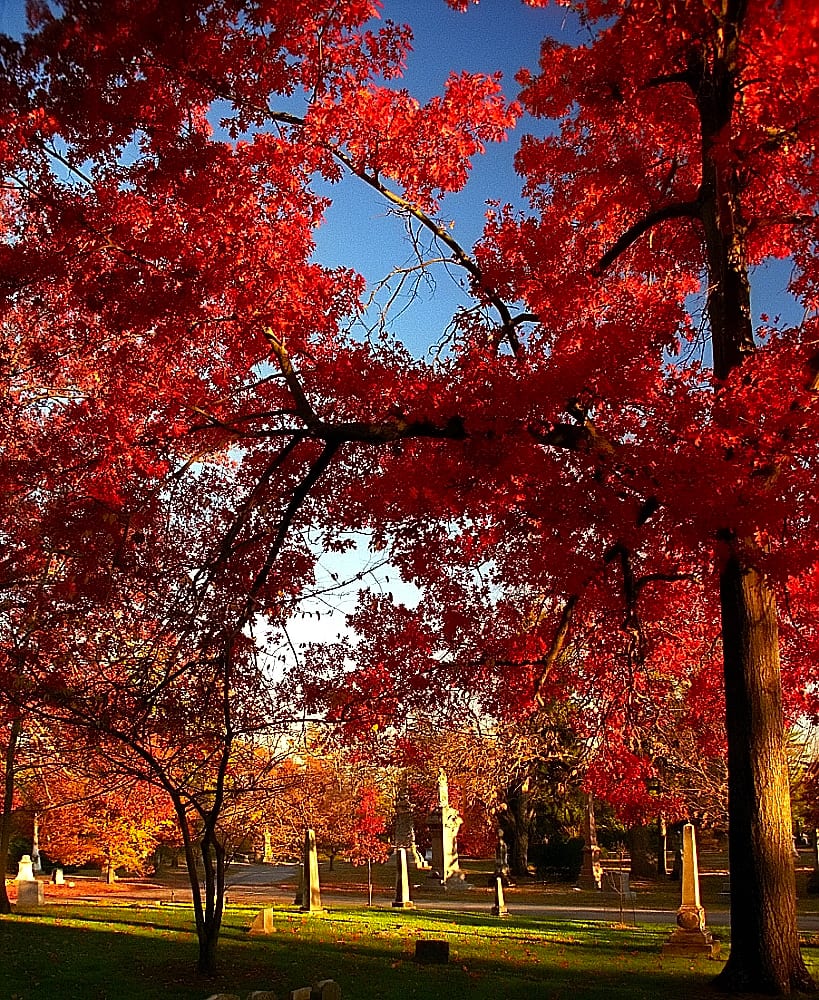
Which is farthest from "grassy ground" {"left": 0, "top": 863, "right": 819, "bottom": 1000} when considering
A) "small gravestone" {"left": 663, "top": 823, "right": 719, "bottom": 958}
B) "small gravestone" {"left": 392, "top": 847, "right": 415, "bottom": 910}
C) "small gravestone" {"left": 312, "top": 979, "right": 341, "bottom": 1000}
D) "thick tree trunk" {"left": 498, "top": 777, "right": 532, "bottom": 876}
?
"thick tree trunk" {"left": 498, "top": 777, "right": 532, "bottom": 876}

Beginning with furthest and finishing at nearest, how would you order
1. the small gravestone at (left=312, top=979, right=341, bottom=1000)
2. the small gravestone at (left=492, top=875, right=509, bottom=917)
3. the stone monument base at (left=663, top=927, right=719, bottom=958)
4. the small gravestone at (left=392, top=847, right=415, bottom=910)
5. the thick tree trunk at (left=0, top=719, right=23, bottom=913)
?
the small gravestone at (left=392, top=847, right=415, bottom=910) < the small gravestone at (left=492, top=875, right=509, bottom=917) < the thick tree trunk at (left=0, top=719, right=23, bottom=913) < the stone monument base at (left=663, top=927, right=719, bottom=958) < the small gravestone at (left=312, top=979, right=341, bottom=1000)

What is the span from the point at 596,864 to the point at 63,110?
1179 inches

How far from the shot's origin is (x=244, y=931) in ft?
55.0

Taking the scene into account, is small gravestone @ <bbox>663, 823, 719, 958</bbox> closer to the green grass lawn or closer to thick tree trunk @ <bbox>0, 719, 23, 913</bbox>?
the green grass lawn

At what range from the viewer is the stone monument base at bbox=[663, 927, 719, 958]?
14.5 m

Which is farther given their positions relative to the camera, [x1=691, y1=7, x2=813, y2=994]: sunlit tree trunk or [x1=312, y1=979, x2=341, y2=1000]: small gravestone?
[x1=691, y1=7, x2=813, y2=994]: sunlit tree trunk

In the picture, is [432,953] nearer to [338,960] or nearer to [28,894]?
[338,960]

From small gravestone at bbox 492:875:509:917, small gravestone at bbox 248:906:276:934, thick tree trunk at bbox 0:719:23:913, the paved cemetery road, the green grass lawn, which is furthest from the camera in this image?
the paved cemetery road

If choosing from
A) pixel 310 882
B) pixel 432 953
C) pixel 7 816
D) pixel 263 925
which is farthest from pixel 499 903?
pixel 7 816

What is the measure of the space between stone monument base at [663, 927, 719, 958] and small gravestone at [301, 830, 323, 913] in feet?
31.2

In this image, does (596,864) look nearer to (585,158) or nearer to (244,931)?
(244,931)

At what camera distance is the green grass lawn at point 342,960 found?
36.2ft

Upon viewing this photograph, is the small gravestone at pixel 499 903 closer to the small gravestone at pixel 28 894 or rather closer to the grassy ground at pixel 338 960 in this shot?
the grassy ground at pixel 338 960

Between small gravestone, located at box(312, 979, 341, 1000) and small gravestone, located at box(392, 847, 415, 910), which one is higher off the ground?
small gravestone, located at box(312, 979, 341, 1000)
